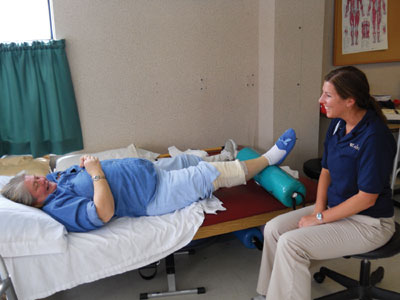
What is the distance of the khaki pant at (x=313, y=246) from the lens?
1.42 metres

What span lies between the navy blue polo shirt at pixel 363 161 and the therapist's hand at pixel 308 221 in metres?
0.13

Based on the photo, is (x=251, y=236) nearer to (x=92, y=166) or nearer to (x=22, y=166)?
(x=92, y=166)

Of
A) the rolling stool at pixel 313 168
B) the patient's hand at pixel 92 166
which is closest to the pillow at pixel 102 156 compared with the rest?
the patient's hand at pixel 92 166

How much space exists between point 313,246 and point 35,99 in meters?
2.17

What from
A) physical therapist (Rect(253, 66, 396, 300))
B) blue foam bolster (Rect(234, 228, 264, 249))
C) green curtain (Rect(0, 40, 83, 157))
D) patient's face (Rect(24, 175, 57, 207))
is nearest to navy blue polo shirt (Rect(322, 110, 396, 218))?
physical therapist (Rect(253, 66, 396, 300))

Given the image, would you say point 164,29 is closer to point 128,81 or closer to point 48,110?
point 128,81

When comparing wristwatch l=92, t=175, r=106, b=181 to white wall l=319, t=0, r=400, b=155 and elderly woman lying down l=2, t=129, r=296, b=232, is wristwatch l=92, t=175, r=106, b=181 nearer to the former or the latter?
elderly woman lying down l=2, t=129, r=296, b=232

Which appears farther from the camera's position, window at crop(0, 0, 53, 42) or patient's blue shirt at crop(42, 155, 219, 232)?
window at crop(0, 0, 53, 42)

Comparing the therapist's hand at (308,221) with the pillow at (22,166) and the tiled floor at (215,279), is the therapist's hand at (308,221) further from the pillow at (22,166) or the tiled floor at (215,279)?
the pillow at (22,166)

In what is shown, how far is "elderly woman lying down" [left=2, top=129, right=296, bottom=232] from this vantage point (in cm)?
161

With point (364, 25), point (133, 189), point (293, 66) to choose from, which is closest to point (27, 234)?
point (133, 189)

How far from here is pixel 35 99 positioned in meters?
2.50

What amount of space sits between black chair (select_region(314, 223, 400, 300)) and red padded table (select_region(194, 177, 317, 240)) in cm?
45

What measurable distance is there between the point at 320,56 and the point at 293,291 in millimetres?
2097
